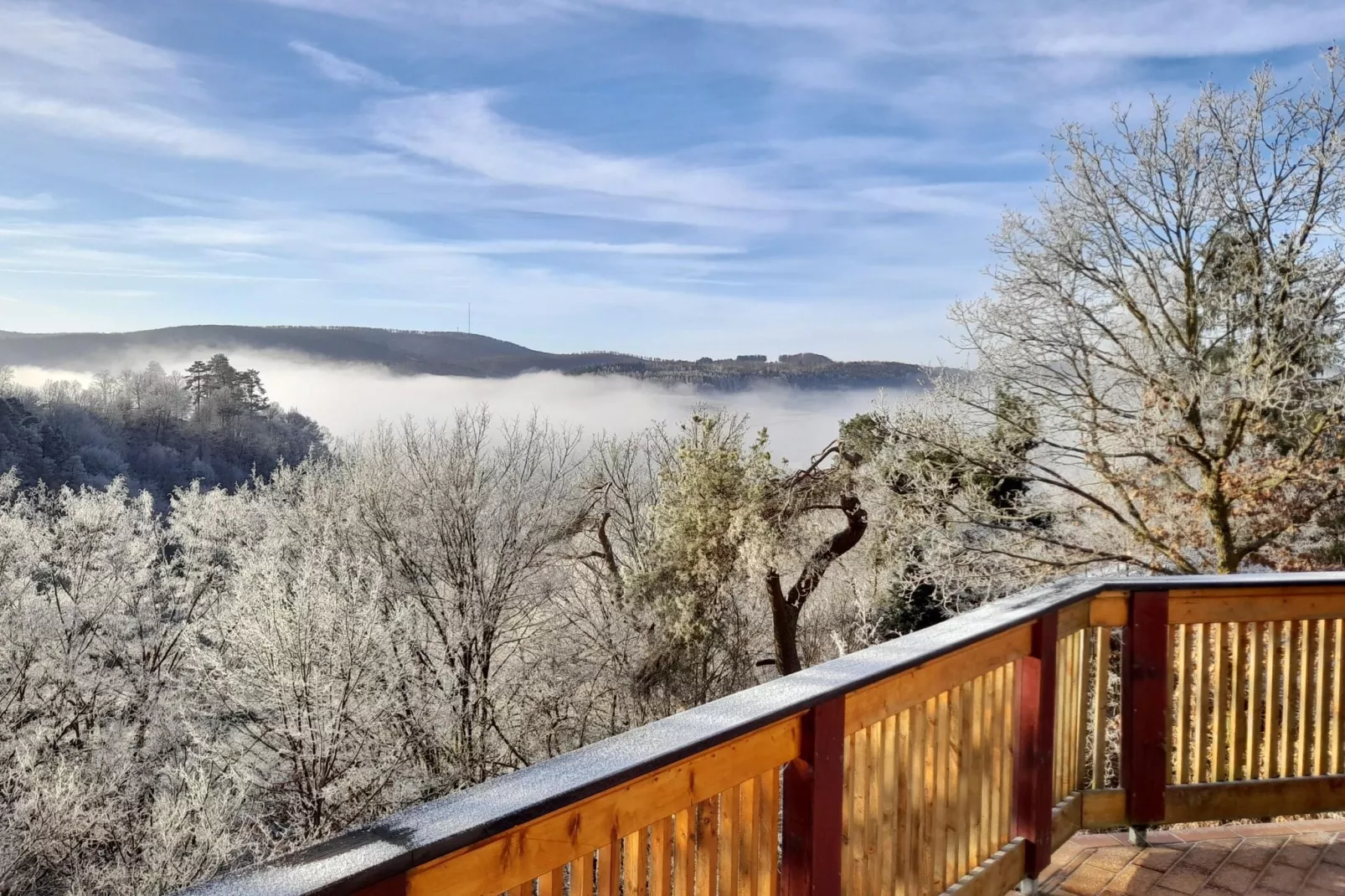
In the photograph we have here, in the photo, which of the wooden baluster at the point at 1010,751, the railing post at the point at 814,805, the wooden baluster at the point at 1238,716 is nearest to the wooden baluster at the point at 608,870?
the railing post at the point at 814,805

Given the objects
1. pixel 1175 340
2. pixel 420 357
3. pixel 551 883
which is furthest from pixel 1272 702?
pixel 420 357

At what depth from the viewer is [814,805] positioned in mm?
1709

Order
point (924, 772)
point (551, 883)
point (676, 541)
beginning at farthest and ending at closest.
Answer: point (676, 541), point (924, 772), point (551, 883)

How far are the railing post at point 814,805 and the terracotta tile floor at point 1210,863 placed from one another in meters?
1.37

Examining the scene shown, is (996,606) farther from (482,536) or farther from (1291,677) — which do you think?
(482,536)

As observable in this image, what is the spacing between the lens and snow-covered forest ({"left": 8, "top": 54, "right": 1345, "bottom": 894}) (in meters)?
10.2

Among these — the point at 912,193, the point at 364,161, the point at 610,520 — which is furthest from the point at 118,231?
the point at 912,193

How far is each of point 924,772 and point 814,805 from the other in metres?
0.58

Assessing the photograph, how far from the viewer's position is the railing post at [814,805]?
5.56 ft

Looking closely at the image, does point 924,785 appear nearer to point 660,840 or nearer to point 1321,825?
point 660,840

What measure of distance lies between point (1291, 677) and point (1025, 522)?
8813 millimetres

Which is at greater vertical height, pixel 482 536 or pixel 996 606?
pixel 996 606

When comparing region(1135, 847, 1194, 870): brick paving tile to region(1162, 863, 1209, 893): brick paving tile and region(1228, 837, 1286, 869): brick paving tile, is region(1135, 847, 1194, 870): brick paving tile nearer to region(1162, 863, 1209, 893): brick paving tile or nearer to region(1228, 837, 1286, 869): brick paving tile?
region(1162, 863, 1209, 893): brick paving tile

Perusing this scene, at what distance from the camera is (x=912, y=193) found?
23.5 meters
